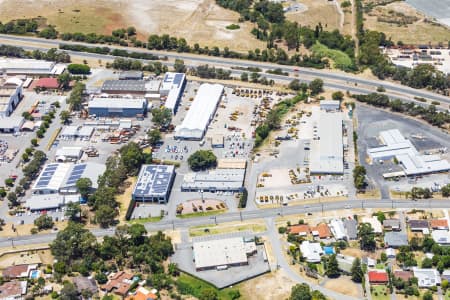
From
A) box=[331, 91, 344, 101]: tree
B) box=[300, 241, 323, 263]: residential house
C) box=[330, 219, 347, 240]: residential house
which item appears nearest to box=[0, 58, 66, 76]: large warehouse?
box=[331, 91, 344, 101]: tree

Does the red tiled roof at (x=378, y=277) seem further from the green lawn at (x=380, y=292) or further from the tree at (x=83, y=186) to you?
the tree at (x=83, y=186)

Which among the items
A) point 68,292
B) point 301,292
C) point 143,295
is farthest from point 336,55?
point 68,292

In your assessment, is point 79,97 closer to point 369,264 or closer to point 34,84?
point 34,84

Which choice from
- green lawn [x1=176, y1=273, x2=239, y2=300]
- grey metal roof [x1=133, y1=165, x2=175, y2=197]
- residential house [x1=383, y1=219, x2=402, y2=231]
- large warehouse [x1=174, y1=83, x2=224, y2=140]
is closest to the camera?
green lawn [x1=176, y1=273, x2=239, y2=300]

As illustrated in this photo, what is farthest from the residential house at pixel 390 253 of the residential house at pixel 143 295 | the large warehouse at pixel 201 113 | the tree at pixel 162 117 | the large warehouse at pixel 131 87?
the large warehouse at pixel 131 87

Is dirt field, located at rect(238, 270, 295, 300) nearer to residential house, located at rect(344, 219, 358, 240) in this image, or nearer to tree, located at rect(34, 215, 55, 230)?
residential house, located at rect(344, 219, 358, 240)

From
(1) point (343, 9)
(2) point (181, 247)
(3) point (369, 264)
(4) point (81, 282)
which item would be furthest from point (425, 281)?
(1) point (343, 9)

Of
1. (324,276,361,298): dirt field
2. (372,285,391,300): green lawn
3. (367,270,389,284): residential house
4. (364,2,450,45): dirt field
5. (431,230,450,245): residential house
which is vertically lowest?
(324,276,361,298): dirt field
